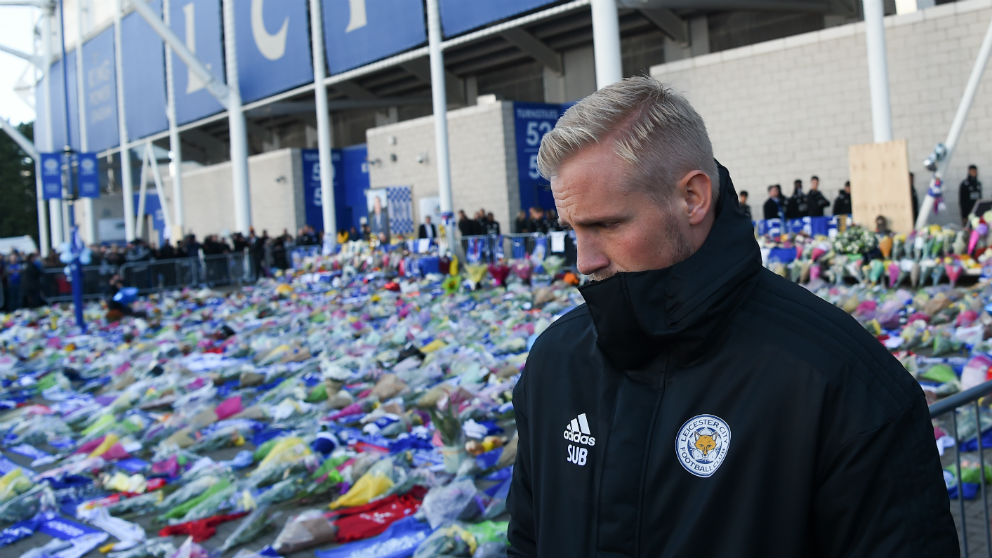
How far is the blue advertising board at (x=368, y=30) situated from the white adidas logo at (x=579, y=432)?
1064 inches

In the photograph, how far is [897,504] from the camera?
4.52ft

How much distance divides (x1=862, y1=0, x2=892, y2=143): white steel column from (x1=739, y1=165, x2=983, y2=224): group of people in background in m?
1.25

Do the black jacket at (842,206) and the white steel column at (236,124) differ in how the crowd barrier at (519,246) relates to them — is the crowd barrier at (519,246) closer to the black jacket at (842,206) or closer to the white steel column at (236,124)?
the black jacket at (842,206)

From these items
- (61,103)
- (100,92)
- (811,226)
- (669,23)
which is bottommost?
(811,226)

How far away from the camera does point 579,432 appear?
1.66 meters

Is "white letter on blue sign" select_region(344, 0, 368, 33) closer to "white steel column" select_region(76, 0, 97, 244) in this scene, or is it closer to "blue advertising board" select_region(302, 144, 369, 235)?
"blue advertising board" select_region(302, 144, 369, 235)

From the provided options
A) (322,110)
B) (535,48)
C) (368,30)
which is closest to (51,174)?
(322,110)

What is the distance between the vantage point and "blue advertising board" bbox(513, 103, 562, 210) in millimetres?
28703

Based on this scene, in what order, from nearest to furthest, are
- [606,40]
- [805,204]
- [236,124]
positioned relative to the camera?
[805,204] < [606,40] < [236,124]

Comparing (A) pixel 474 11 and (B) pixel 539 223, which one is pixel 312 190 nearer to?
(A) pixel 474 11

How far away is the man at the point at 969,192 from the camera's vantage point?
17703 mm

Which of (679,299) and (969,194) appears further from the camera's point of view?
(969,194)

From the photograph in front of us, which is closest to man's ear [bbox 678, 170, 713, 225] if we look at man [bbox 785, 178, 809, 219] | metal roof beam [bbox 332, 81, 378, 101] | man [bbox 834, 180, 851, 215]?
man [bbox 785, 178, 809, 219]

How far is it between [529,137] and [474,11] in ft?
16.1
